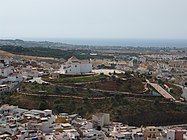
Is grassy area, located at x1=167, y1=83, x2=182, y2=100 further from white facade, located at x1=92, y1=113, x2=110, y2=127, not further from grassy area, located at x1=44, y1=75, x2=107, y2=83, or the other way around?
white facade, located at x1=92, y1=113, x2=110, y2=127

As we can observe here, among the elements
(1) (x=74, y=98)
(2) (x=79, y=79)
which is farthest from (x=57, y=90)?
(2) (x=79, y=79)

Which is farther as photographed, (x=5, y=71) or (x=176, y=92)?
(x=176, y=92)

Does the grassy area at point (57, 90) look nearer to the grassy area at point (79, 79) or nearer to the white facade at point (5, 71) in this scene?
the grassy area at point (79, 79)

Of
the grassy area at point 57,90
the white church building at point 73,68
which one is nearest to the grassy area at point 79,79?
the grassy area at point 57,90

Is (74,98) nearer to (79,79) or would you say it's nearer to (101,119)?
(79,79)

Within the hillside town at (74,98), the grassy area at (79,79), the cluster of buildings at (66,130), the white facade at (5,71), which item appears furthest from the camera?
the white facade at (5,71)

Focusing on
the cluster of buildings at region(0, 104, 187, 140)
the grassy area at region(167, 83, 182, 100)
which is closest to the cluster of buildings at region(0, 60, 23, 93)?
Answer: the cluster of buildings at region(0, 104, 187, 140)

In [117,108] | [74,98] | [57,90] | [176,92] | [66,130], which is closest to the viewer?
[66,130]

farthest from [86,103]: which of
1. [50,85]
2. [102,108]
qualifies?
[50,85]
